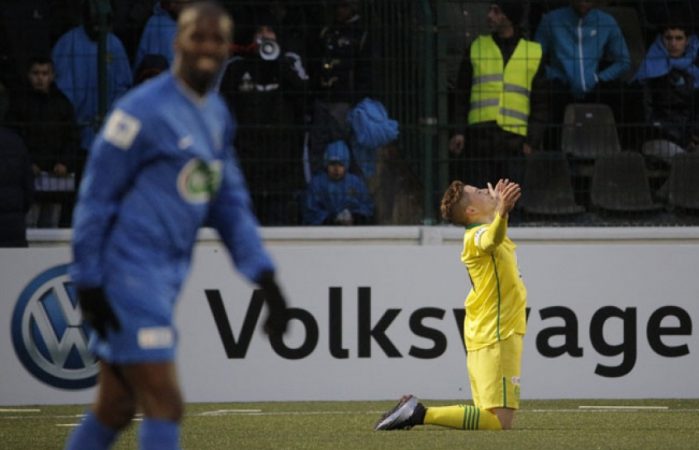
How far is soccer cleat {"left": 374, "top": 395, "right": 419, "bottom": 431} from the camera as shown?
33.5 feet

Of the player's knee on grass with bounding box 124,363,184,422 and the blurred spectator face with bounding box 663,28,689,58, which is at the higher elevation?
the blurred spectator face with bounding box 663,28,689,58

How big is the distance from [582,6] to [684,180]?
171cm

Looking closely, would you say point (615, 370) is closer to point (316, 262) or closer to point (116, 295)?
point (316, 262)

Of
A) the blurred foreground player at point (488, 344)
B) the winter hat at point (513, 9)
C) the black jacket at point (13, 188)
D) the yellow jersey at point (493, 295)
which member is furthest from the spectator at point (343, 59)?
the yellow jersey at point (493, 295)

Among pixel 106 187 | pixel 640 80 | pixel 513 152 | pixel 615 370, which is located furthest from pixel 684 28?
pixel 106 187

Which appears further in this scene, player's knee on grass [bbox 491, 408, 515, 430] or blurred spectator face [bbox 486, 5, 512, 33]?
blurred spectator face [bbox 486, 5, 512, 33]

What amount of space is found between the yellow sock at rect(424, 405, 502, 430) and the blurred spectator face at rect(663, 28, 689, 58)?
4.70 m

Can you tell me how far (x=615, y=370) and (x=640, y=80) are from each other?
2451mm

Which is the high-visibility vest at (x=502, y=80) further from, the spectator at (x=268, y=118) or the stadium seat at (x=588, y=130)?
the spectator at (x=268, y=118)

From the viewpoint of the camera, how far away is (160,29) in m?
13.4

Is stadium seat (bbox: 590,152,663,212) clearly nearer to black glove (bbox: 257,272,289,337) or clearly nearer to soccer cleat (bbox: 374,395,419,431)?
soccer cleat (bbox: 374,395,419,431)

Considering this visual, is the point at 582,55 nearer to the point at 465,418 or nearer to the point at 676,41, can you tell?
the point at 676,41

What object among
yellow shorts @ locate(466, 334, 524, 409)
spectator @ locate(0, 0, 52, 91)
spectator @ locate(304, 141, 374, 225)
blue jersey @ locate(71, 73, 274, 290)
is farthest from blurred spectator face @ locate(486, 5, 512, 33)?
blue jersey @ locate(71, 73, 274, 290)

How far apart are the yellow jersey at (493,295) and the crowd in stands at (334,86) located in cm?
326
